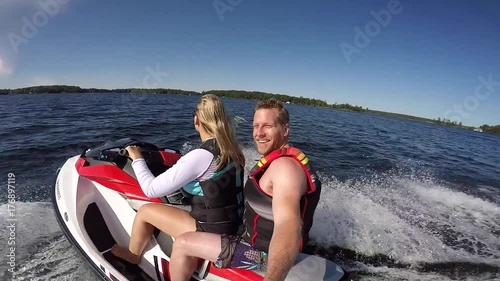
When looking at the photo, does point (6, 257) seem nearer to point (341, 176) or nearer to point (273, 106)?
point (273, 106)

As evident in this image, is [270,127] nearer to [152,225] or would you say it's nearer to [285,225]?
[285,225]

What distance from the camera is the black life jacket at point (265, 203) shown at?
6.72ft

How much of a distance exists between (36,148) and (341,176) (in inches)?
373

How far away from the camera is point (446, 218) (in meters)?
6.41

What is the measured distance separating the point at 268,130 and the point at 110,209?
8.11ft

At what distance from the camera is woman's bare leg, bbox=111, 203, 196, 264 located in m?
2.74

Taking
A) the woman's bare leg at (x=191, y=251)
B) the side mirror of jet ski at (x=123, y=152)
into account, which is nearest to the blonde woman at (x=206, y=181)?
the woman's bare leg at (x=191, y=251)

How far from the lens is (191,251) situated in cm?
243

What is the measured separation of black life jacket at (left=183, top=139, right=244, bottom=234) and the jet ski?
39cm

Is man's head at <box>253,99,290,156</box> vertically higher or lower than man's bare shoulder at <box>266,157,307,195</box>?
higher

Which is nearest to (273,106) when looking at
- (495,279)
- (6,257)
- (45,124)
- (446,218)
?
(6,257)

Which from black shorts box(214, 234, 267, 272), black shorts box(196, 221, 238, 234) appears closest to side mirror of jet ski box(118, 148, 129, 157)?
black shorts box(196, 221, 238, 234)

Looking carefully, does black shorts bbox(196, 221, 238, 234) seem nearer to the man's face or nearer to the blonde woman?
the blonde woman

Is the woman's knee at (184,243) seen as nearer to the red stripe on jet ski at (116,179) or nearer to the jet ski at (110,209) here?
the jet ski at (110,209)
